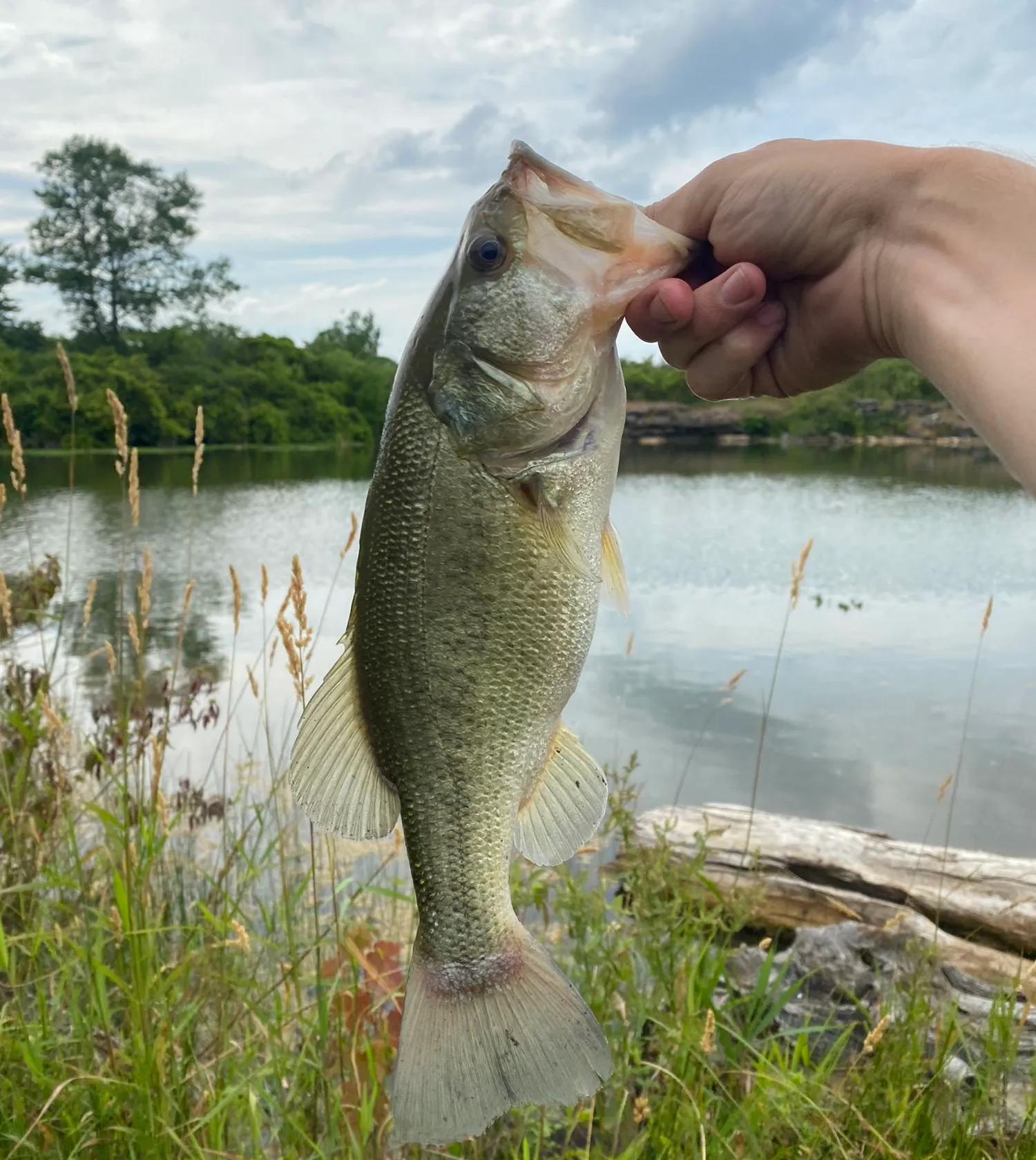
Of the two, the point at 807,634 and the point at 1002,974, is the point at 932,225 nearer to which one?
the point at 1002,974

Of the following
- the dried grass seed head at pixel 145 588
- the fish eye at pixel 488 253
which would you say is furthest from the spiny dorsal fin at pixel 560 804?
the dried grass seed head at pixel 145 588

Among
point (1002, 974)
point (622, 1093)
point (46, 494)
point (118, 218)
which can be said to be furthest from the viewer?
point (118, 218)

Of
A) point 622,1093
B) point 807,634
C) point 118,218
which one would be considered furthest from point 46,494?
point 118,218

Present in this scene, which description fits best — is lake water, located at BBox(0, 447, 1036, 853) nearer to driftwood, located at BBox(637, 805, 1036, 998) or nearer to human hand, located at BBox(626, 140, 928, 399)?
driftwood, located at BBox(637, 805, 1036, 998)

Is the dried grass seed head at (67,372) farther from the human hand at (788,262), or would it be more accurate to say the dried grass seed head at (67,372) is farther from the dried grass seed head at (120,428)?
the human hand at (788,262)

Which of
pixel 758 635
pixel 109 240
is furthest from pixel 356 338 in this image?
pixel 758 635

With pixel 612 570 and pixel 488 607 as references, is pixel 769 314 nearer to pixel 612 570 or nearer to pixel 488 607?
pixel 612 570

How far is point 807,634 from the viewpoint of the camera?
35.7 ft

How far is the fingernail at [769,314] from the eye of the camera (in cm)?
205

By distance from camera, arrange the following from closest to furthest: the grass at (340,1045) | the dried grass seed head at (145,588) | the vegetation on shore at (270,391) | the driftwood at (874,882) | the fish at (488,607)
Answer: the fish at (488,607) → the grass at (340,1045) → the dried grass seed head at (145,588) → the driftwood at (874,882) → the vegetation on shore at (270,391)

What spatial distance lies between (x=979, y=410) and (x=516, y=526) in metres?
0.77

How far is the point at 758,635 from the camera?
10.7 metres

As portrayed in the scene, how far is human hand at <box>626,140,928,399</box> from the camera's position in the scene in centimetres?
179

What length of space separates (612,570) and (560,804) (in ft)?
1.49
